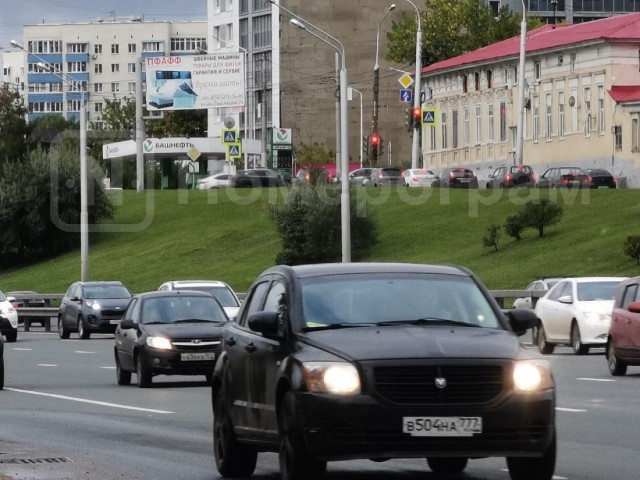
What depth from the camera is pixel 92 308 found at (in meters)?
48.7

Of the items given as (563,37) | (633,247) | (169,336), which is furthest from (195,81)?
(169,336)

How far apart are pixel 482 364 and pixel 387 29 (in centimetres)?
13507

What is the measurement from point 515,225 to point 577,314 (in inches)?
1563

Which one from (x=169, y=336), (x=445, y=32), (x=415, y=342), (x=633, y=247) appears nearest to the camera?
(x=415, y=342)

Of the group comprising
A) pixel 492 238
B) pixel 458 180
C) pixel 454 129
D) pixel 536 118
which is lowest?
pixel 492 238

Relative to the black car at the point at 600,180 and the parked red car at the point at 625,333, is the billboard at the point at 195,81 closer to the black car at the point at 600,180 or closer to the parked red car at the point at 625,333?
the black car at the point at 600,180

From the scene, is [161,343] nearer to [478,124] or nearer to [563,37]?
[563,37]

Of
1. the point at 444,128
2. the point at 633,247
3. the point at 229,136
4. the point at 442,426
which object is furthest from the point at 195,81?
the point at 442,426

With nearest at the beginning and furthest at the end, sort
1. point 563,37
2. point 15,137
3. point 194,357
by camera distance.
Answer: point 194,357, point 563,37, point 15,137

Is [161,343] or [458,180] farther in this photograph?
[458,180]

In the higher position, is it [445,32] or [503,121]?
[445,32]

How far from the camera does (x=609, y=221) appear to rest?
71.4 meters

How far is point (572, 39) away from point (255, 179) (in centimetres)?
2286

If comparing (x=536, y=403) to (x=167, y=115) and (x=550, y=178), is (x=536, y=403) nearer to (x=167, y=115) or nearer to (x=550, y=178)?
(x=550, y=178)
